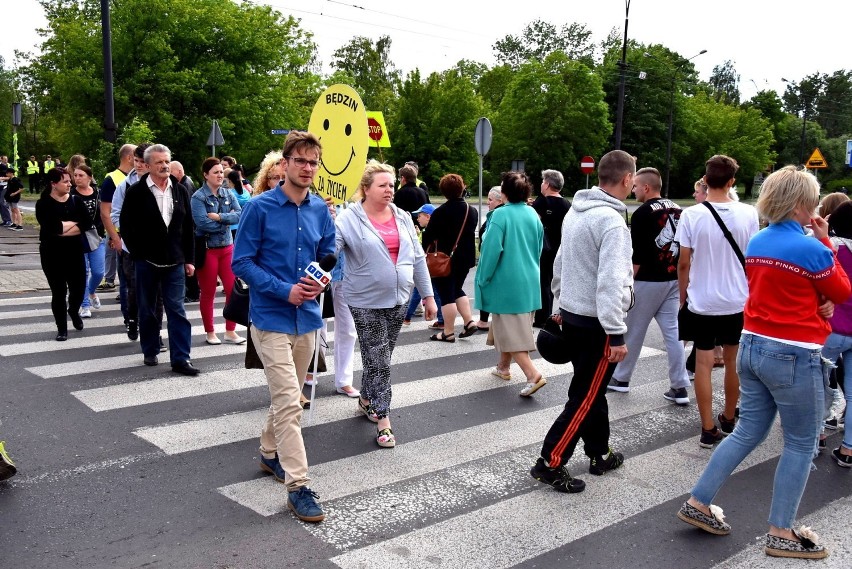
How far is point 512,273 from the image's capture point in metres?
6.99

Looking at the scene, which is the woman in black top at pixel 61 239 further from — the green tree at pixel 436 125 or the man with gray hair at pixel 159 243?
the green tree at pixel 436 125

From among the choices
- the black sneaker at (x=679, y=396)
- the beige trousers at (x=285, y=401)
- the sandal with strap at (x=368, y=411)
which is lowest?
the black sneaker at (x=679, y=396)

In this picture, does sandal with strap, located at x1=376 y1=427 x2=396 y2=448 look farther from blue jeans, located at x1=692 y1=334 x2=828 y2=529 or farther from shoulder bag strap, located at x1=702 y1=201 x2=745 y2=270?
shoulder bag strap, located at x1=702 y1=201 x2=745 y2=270

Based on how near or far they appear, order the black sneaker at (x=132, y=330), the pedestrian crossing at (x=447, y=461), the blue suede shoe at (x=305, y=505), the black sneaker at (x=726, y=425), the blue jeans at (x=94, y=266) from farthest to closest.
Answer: the blue jeans at (x=94, y=266), the black sneaker at (x=132, y=330), the black sneaker at (x=726, y=425), the blue suede shoe at (x=305, y=505), the pedestrian crossing at (x=447, y=461)

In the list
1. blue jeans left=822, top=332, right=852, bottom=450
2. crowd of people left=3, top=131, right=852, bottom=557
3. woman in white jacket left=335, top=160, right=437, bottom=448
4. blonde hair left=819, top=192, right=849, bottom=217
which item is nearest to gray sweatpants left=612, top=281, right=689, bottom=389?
crowd of people left=3, top=131, right=852, bottom=557

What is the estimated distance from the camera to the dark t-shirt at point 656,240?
21.9ft

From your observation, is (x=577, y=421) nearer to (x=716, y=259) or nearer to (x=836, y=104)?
(x=716, y=259)

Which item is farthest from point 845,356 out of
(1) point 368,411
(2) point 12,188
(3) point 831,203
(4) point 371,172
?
(2) point 12,188

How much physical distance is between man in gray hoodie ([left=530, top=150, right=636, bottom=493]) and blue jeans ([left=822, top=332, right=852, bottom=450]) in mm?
1700

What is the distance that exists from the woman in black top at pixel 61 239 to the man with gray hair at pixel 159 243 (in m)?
1.68

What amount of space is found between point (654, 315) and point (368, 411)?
2727mm

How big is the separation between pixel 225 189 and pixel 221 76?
2598cm

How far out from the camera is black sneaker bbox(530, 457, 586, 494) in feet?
15.6

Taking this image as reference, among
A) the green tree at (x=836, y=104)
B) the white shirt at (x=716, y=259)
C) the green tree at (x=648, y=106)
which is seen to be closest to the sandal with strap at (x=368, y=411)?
the white shirt at (x=716, y=259)
